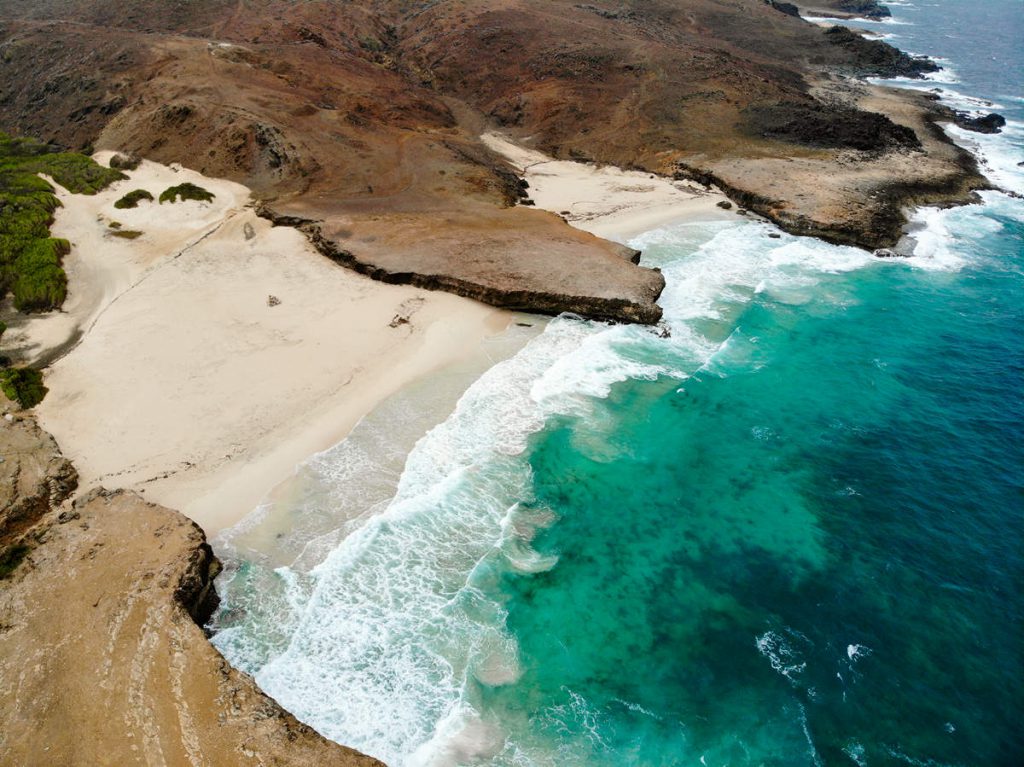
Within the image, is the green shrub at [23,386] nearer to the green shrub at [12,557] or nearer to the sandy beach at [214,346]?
the sandy beach at [214,346]

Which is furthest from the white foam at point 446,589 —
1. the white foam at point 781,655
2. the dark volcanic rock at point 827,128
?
the dark volcanic rock at point 827,128

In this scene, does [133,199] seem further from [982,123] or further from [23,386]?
[982,123]

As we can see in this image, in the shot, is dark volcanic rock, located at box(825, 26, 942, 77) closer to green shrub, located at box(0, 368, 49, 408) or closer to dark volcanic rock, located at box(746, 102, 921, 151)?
dark volcanic rock, located at box(746, 102, 921, 151)

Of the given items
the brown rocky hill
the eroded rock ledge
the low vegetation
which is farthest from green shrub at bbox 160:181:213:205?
the eroded rock ledge

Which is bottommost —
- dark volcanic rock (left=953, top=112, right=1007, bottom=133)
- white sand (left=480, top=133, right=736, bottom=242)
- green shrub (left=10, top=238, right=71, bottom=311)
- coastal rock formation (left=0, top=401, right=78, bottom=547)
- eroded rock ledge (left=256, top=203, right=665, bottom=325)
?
dark volcanic rock (left=953, top=112, right=1007, bottom=133)

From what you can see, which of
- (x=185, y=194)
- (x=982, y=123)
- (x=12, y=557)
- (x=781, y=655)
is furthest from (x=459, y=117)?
(x=781, y=655)

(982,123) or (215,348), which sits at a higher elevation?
(215,348)
